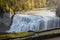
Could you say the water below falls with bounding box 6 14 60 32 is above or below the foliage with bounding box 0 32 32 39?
above

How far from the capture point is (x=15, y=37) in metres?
1.17

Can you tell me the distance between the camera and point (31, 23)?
1.20 meters

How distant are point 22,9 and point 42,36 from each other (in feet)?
0.88

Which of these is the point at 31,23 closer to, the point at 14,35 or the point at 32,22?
the point at 32,22

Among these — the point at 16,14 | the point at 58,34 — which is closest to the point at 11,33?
the point at 16,14

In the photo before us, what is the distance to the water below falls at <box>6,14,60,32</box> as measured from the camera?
3.86 ft

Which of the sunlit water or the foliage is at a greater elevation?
the sunlit water

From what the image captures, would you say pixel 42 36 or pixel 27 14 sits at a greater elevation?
pixel 27 14

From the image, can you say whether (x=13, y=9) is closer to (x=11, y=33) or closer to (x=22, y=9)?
(x=22, y=9)

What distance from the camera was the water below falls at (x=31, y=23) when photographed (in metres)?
1.18

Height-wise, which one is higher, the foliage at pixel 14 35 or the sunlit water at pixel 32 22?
the sunlit water at pixel 32 22

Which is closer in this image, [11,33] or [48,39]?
[11,33]

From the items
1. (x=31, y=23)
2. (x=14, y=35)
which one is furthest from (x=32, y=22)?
(x=14, y=35)

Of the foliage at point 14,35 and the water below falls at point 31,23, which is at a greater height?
the water below falls at point 31,23
